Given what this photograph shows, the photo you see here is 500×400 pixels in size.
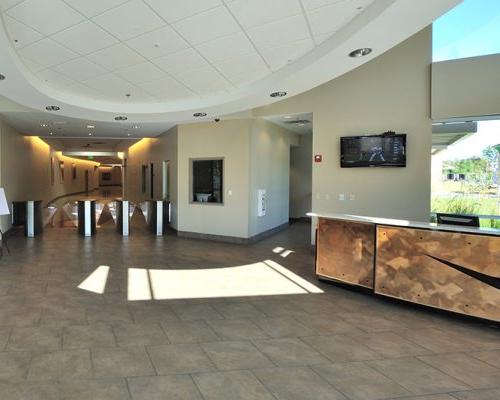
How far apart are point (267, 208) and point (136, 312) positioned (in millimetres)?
5641

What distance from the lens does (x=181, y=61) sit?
4.73 metres

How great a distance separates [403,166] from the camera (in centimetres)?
638

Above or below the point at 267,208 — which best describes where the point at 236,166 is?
above

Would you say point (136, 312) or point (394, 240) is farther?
point (394, 240)

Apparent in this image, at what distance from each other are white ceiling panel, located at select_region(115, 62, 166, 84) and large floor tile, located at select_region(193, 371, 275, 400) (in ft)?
13.1

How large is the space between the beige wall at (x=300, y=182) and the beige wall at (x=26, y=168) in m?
8.35

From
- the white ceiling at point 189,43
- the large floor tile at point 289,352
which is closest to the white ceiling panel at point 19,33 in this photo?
the white ceiling at point 189,43

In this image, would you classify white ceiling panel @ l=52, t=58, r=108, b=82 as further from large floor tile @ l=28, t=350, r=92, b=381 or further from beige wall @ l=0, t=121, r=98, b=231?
beige wall @ l=0, t=121, r=98, b=231

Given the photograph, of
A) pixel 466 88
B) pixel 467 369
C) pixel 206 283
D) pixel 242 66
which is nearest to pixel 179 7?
pixel 242 66

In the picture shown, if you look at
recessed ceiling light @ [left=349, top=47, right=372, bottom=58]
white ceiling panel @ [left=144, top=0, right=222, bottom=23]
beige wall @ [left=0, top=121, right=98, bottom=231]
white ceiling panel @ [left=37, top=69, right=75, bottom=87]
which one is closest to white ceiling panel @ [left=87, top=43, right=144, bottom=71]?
white ceiling panel @ [left=37, top=69, right=75, bottom=87]

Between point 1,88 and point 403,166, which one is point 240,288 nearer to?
point 403,166

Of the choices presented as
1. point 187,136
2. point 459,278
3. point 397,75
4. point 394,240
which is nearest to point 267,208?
point 187,136

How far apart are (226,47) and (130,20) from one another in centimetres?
117

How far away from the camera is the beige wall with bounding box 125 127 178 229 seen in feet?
31.3
